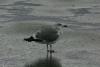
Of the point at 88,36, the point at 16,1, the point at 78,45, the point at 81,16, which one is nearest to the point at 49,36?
the point at 78,45

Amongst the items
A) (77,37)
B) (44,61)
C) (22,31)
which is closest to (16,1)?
(22,31)

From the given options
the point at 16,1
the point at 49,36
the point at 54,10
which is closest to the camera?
the point at 49,36

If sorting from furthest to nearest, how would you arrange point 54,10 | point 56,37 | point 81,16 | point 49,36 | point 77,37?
1. point 54,10
2. point 81,16
3. point 77,37
4. point 56,37
5. point 49,36

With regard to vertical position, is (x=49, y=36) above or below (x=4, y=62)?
above

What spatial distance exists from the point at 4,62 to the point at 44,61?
0.63 meters

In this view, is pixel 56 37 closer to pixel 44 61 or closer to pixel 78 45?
pixel 78 45

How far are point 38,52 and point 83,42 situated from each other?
0.98 m

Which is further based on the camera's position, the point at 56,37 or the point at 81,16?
the point at 81,16

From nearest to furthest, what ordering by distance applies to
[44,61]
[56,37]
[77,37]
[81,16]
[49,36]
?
[44,61], [49,36], [56,37], [77,37], [81,16]

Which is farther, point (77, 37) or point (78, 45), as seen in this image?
point (77, 37)

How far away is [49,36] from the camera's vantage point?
4820 mm

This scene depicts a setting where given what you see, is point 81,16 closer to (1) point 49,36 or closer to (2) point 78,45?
(2) point 78,45

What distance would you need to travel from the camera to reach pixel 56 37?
5.32 metres

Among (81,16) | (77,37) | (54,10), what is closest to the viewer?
(77,37)
